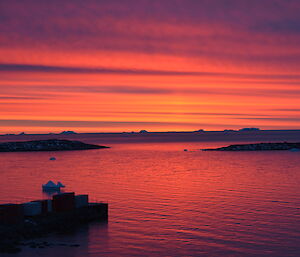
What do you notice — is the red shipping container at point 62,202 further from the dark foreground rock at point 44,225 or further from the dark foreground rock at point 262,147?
the dark foreground rock at point 262,147

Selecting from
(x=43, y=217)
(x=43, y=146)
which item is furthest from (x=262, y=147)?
(x=43, y=217)

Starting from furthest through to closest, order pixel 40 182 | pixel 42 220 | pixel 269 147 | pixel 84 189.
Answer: pixel 269 147 → pixel 40 182 → pixel 84 189 → pixel 42 220

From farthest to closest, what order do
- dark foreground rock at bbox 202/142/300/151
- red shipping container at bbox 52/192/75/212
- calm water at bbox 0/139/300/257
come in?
dark foreground rock at bbox 202/142/300/151, red shipping container at bbox 52/192/75/212, calm water at bbox 0/139/300/257

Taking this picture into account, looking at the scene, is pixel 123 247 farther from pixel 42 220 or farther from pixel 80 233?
pixel 42 220

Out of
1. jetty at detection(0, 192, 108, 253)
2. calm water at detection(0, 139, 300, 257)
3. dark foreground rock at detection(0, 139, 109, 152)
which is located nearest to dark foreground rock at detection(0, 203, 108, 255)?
jetty at detection(0, 192, 108, 253)

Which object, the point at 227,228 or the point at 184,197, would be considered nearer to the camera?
the point at 227,228

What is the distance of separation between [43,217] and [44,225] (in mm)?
1004

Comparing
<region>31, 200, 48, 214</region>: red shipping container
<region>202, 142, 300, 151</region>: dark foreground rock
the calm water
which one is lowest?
the calm water

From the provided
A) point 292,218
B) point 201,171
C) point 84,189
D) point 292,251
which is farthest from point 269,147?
point 292,251

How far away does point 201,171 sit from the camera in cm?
8519

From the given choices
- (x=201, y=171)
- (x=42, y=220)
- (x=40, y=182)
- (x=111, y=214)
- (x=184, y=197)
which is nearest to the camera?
(x=42, y=220)

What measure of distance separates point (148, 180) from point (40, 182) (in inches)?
647

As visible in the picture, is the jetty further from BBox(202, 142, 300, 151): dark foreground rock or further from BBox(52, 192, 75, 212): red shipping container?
BBox(202, 142, 300, 151): dark foreground rock

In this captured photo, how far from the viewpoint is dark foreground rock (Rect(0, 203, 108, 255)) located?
29219 millimetres
